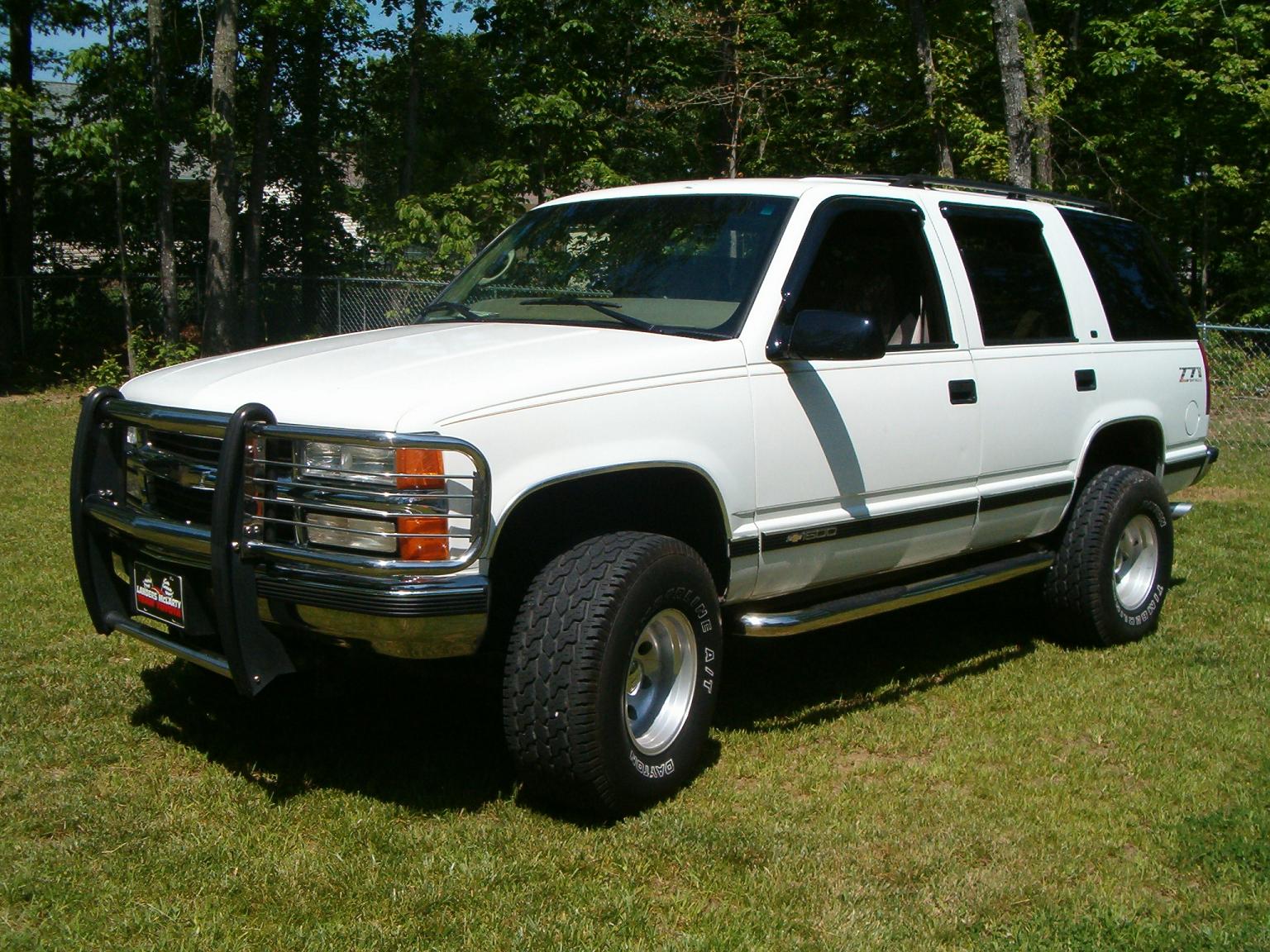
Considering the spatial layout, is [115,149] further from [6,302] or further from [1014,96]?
[1014,96]

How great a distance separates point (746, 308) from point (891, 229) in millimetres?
1143

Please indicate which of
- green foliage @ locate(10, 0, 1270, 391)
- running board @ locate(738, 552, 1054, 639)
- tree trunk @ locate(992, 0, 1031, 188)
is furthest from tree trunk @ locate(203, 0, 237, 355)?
running board @ locate(738, 552, 1054, 639)

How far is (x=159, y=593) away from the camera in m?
4.30

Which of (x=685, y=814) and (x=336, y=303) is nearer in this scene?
(x=685, y=814)

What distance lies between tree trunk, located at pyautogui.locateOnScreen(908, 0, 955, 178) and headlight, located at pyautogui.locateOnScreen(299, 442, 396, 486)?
50.0 ft

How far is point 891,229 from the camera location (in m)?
5.53

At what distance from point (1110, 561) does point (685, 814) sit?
301 centimetres

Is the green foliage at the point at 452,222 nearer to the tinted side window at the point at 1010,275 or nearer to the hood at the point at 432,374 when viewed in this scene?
the tinted side window at the point at 1010,275

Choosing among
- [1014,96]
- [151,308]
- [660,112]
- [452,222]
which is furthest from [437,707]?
[660,112]

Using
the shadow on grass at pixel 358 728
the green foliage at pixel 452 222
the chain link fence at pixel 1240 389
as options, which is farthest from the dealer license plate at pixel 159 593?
the green foliage at pixel 452 222

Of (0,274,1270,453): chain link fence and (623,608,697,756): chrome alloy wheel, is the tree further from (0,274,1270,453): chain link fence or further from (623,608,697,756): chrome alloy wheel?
(623,608,697,756): chrome alloy wheel

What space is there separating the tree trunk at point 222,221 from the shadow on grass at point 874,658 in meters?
12.4

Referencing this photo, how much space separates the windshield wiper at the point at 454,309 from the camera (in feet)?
17.4

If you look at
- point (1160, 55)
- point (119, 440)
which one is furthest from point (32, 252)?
point (119, 440)
